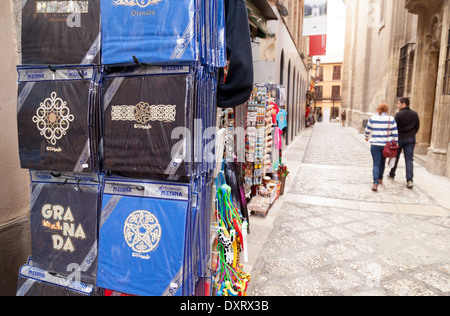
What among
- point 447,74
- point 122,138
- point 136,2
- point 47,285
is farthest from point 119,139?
point 447,74

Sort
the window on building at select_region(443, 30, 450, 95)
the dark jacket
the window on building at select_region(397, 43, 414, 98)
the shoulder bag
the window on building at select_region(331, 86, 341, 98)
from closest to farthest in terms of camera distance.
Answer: the shoulder bag, the dark jacket, the window on building at select_region(443, 30, 450, 95), the window on building at select_region(397, 43, 414, 98), the window on building at select_region(331, 86, 341, 98)

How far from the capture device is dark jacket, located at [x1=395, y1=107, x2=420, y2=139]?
707 cm

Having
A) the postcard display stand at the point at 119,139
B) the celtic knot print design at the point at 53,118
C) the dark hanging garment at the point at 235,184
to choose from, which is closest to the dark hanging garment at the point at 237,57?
the postcard display stand at the point at 119,139

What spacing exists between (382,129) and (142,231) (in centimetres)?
622

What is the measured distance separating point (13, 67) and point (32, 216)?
1.35 meters

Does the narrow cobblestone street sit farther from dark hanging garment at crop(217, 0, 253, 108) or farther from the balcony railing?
the balcony railing

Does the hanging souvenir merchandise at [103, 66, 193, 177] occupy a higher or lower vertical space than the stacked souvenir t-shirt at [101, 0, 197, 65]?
lower

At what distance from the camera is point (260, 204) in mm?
5109

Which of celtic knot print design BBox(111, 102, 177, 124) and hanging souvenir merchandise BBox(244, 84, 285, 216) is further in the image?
hanging souvenir merchandise BBox(244, 84, 285, 216)

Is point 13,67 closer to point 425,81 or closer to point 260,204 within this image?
point 260,204

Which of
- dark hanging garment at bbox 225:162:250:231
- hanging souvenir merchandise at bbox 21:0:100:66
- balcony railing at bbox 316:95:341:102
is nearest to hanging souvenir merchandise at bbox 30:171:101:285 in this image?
hanging souvenir merchandise at bbox 21:0:100:66

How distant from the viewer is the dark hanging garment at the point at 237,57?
2.18 m

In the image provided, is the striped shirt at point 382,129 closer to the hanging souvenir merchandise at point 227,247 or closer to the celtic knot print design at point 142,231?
the hanging souvenir merchandise at point 227,247
